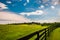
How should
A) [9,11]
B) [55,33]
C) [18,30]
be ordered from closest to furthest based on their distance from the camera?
[18,30] < [9,11] < [55,33]

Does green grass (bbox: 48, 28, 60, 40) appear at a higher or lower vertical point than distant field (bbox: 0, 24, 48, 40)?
lower

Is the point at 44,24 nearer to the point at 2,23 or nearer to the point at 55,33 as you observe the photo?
the point at 55,33

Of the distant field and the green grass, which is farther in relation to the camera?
the green grass

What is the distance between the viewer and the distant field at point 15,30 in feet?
10.9

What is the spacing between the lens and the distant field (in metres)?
3.31

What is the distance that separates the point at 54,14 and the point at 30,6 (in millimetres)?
755

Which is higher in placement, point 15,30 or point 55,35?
point 15,30

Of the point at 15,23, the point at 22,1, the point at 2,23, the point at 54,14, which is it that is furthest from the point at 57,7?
the point at 2,23

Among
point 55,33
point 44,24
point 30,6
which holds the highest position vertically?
point 30,6

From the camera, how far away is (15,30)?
360 cm

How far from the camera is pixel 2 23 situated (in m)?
3.83

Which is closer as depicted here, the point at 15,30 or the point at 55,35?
the point at 15,30

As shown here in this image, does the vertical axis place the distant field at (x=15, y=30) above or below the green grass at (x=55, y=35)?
above

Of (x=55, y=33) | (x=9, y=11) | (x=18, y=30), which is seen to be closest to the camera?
(x=18, y=30)
